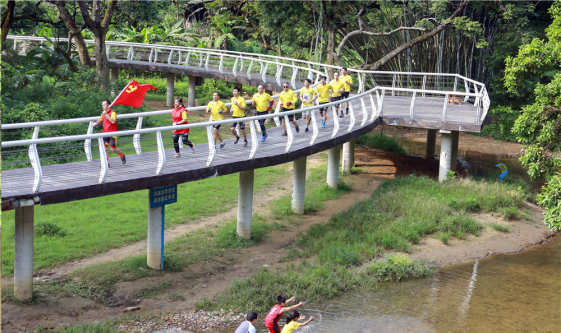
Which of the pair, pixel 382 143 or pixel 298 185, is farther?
pixel 382 143

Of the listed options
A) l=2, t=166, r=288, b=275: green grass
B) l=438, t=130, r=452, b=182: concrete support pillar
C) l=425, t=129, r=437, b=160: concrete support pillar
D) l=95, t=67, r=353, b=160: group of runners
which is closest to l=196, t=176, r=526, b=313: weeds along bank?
l=438, t=130, r=452, b=182: concrete support pillar

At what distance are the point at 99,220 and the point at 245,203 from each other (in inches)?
159

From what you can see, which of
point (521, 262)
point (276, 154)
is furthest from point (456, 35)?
point (276, 154)

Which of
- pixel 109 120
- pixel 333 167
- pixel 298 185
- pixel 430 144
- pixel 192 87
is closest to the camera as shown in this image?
pixel 109 120

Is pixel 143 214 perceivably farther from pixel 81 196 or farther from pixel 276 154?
pixel 81 196

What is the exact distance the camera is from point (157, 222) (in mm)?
12078

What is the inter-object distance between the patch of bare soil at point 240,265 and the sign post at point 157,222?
0.48 meters

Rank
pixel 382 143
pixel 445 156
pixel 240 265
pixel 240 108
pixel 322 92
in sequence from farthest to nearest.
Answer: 1. pixel 382 143
2. pixel 445 156
3. pixel 322 92
4. pixel 240 108
5. pixel 240 265

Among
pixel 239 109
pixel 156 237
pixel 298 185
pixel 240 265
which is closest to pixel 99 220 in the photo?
pixel 156 237

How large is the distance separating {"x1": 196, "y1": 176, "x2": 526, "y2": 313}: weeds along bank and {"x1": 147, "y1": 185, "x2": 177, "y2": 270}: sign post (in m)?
1.83

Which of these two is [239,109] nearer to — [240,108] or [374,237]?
[240,108]

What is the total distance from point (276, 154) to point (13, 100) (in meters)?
11.4

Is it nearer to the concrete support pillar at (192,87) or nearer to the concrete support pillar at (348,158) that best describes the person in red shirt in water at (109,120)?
the concrete support pillar at (348,158)

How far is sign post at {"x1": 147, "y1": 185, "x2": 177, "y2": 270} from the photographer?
38.7 ft
